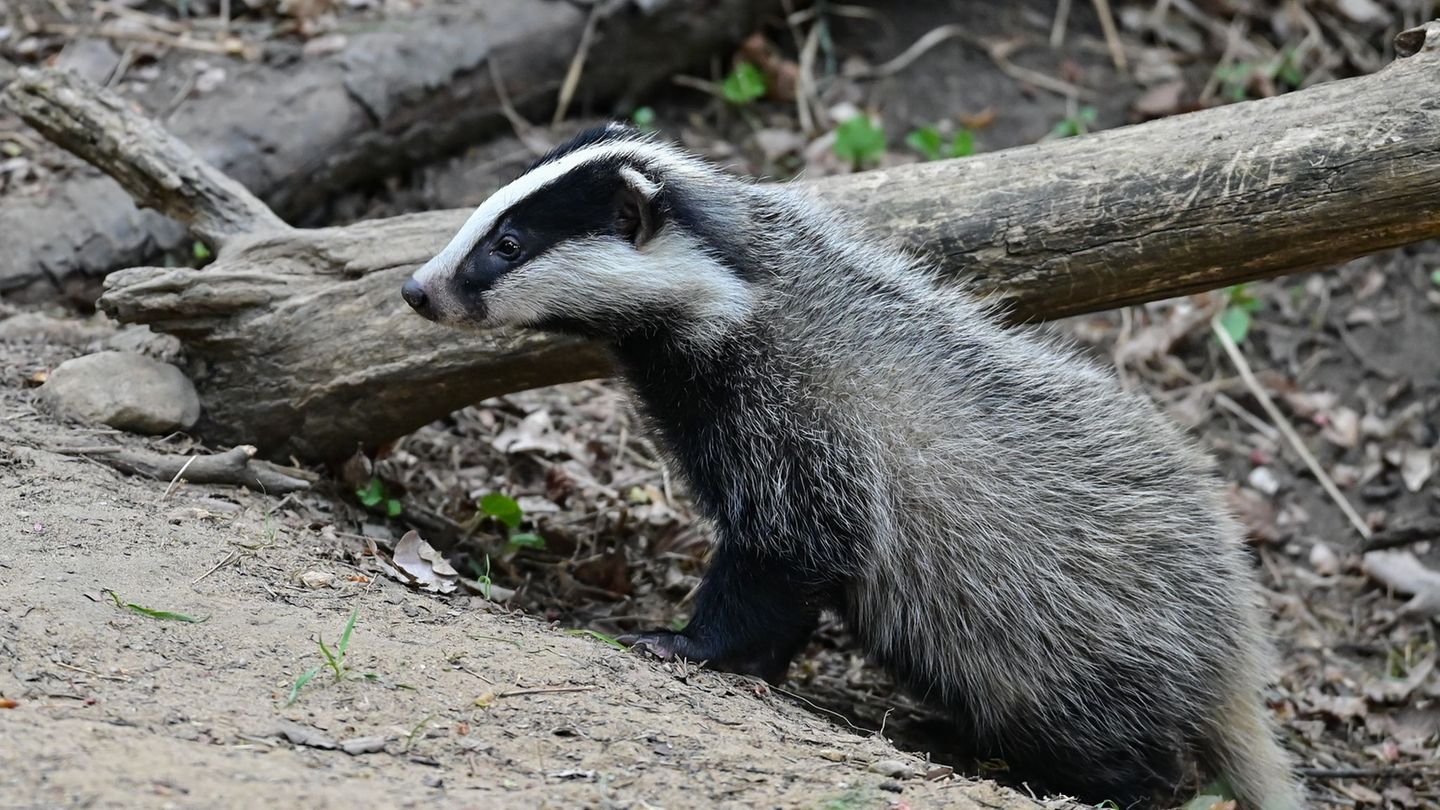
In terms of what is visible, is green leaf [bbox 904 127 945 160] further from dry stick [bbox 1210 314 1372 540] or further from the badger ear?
the badger ear

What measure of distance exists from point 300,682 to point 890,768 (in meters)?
1.89

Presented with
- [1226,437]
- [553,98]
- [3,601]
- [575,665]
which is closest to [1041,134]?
[1226,437]

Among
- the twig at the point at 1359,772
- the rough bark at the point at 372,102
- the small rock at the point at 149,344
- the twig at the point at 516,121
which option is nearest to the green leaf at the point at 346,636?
the small rock at the point at 149,344

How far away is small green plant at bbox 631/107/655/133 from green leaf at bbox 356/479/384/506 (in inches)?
173

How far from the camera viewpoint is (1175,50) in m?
10.7

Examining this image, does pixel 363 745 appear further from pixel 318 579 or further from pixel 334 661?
pixel 318 579

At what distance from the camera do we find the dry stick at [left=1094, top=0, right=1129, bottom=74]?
34.5 feet

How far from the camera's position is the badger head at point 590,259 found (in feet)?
17.1

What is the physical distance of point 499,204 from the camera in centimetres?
521

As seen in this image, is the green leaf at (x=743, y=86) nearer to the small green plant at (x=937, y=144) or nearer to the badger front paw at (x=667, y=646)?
the small green plant at (x=937, y=144)

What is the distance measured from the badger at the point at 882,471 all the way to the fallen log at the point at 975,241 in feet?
1.58

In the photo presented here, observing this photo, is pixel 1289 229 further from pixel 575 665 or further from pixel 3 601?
pixel 3 601

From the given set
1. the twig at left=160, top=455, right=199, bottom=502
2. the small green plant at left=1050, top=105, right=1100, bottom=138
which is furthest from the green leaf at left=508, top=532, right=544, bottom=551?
the small green plant at left=1050, top=105, right=1100, bottom=138

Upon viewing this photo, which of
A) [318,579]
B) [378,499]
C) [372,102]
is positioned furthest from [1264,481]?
[372,102]
